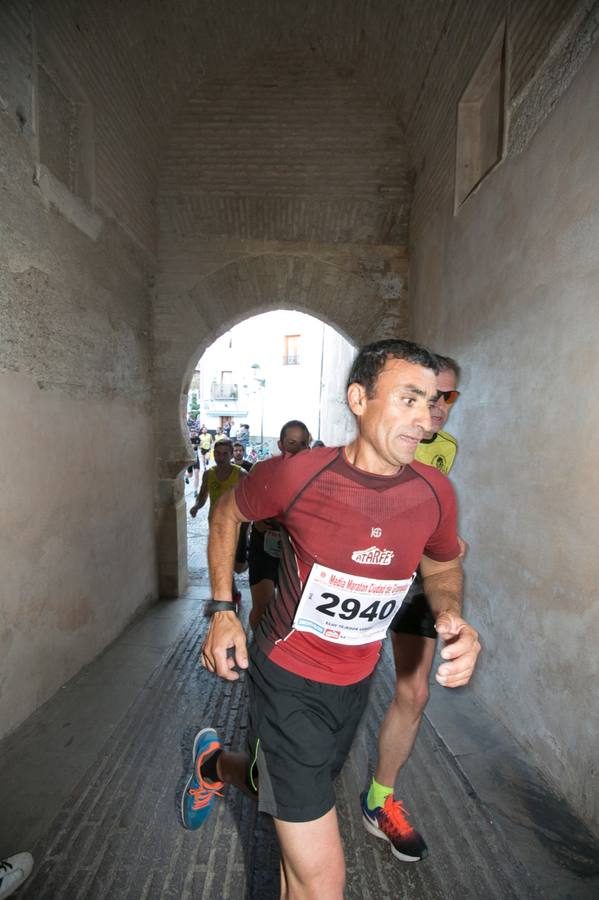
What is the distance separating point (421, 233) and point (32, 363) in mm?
3820

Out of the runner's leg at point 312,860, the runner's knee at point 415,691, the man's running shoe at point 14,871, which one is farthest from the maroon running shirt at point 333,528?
the man's running shoe at point 14,871

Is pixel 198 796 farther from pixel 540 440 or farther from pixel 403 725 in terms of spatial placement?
pixel 540 440

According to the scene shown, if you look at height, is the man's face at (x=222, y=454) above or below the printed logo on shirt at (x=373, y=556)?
below

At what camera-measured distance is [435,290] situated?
180 inches

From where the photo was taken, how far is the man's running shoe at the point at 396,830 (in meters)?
2.09

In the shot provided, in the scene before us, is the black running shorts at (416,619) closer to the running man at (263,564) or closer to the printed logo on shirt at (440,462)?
the printed logo on shirt at (440,462)

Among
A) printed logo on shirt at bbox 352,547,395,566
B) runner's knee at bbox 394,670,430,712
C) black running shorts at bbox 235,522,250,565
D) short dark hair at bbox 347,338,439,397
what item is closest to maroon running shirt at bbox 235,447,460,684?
printed logo on shirt at bbox 352,547,395,566

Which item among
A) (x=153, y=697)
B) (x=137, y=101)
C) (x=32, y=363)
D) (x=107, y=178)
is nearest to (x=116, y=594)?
(x=153, y=697)

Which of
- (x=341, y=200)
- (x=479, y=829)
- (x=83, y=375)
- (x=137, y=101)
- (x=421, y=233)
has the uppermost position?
(x=137, y=101)

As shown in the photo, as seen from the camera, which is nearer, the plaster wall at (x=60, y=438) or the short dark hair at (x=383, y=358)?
the short dark hair at (x=383, y=358)

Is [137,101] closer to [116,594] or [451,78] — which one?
[451,78]

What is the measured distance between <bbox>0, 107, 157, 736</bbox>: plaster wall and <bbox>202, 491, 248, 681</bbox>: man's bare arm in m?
1.65

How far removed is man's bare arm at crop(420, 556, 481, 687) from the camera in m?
1.40

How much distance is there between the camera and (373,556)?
1.61 metres
